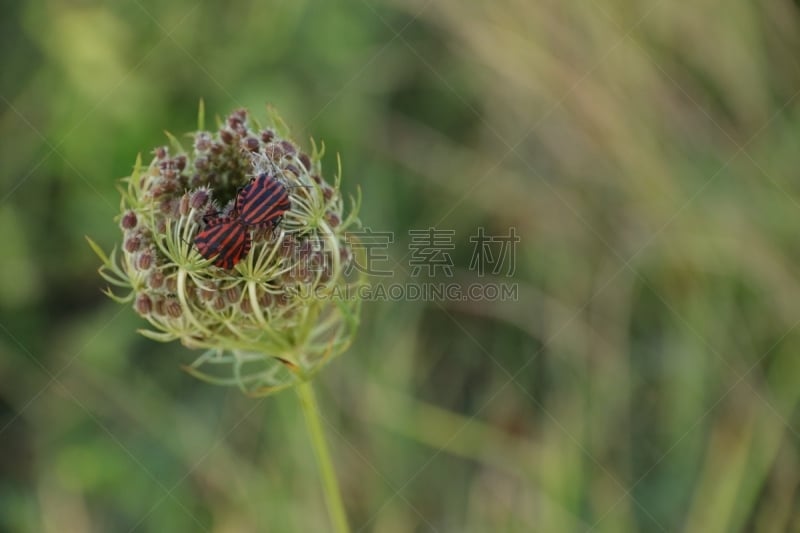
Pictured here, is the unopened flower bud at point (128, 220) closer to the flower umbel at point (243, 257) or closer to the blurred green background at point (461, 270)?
the flower umbel at point (243, 257)

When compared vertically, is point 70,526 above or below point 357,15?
below

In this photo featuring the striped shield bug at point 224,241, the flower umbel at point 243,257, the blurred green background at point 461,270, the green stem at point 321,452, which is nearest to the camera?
the striped shield bug at point 224,241

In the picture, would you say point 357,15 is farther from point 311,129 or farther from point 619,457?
point 619,457

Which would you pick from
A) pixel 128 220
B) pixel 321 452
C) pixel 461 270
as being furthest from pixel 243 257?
pixel 461 270

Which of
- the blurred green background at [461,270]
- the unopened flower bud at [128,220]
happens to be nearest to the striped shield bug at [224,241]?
the unopened flower bud at [128,220]

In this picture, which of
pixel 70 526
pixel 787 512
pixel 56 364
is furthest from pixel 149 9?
pixel 787 512

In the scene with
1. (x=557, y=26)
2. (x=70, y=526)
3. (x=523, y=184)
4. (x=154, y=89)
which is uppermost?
(x=557, y=26)

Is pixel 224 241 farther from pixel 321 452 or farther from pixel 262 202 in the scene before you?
pixel 321 452

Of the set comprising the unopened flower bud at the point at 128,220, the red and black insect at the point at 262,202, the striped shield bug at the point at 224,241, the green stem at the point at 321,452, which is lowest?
the green stem at the point at 321,452
